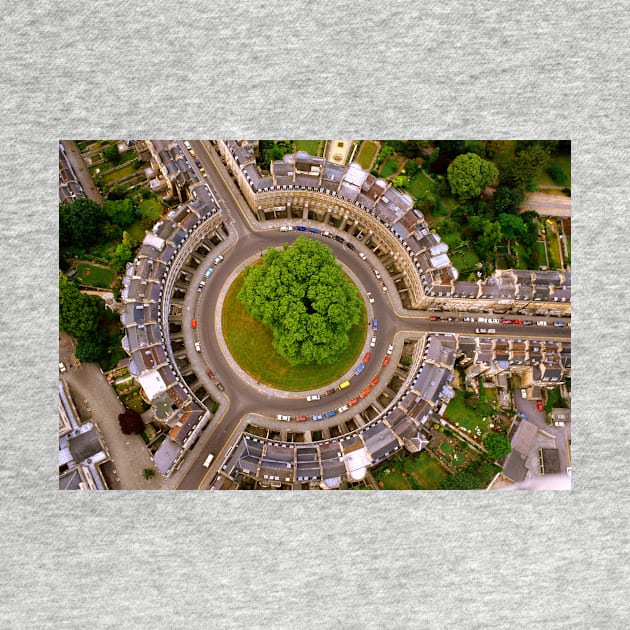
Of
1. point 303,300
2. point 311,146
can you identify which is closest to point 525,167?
point 311,146

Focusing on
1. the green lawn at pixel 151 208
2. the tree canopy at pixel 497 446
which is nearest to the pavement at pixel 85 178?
the green lawn at pixel 151 208

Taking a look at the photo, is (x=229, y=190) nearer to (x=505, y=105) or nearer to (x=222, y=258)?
(x=222, y=258)

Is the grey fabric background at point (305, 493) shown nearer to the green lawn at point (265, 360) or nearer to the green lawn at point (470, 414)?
the green lawn at point (470, 414)

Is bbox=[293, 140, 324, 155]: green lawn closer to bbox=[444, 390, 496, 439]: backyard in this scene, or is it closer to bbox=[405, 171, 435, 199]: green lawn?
bbox=[405, 171, 435, 199]: green lawn

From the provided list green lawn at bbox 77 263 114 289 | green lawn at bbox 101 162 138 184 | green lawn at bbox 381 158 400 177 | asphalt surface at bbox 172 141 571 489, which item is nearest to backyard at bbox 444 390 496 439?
asphalt surface at bbox 172 141 571 489

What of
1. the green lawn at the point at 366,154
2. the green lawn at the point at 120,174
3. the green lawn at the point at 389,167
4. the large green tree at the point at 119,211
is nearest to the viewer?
the large green tree at the point at 119,211
